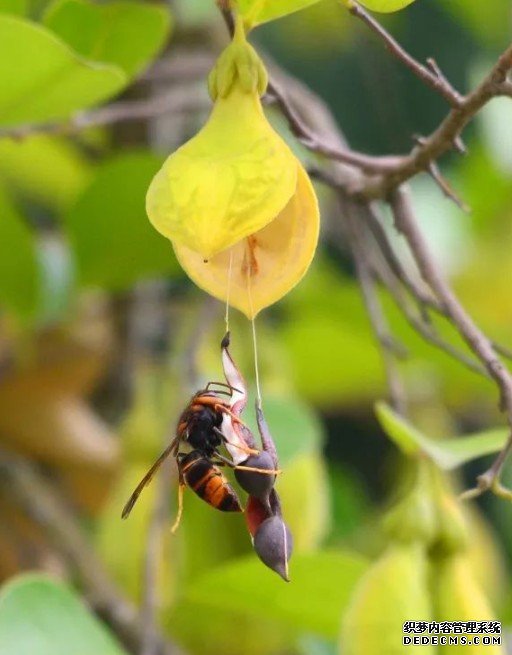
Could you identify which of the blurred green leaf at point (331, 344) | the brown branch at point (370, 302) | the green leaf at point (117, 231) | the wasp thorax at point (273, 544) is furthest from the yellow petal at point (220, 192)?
the blurred green leaf at point (331, 344)

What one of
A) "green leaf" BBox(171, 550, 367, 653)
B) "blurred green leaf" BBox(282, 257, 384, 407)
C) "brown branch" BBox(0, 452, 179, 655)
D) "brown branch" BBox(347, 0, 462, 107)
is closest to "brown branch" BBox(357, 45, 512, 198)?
"brown branch" BBox(347, 0, 462, 107)

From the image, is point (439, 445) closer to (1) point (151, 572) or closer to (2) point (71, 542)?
(1) point (151, 572)

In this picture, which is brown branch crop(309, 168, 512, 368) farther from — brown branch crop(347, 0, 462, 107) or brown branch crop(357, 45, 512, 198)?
brown branch crop(347, 0, 462, 107)

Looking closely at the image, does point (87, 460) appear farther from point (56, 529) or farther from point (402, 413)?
point (402, 413)

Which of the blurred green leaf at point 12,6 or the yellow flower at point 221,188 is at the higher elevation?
the yellow flower at point 221,188

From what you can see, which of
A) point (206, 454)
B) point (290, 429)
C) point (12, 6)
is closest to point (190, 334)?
point (290, 429)

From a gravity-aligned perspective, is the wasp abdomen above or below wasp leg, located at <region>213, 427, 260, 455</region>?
below

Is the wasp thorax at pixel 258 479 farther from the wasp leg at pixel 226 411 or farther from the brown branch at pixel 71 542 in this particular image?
the brown branch at pixel 71 542

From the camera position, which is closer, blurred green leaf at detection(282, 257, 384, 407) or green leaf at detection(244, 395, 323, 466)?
green leaf at detection(244, 395, 323, 466)
